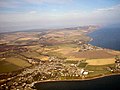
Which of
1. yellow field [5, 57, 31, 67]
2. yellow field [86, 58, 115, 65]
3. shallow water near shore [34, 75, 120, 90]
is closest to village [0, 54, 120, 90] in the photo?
yellow field [86, 58, 115, 65]

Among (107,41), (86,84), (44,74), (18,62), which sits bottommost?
(86,84)

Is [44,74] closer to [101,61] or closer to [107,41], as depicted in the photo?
[101,61]

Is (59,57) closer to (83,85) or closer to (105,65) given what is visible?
(105,65)

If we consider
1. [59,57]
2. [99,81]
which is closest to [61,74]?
[99,81]

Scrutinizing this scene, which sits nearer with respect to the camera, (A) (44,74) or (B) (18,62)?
(A) (44,74)

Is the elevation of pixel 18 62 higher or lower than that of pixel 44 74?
higher

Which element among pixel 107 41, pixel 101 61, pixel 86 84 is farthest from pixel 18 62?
pixel 107 41

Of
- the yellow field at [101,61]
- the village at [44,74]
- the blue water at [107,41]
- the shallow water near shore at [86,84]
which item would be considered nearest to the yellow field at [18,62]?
the village at [44,74]

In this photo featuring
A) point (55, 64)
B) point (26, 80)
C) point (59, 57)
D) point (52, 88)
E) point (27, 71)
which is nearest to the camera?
point (52, 88)

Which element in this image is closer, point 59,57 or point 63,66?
point 63,66
